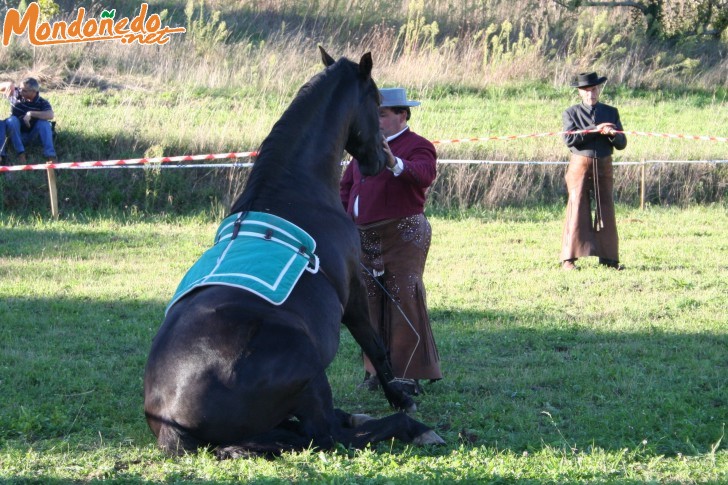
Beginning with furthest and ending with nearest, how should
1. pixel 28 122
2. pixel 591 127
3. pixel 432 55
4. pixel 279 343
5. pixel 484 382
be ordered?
pixel 432 55
pixel 28 122
pixel 591 127
pixel 484 382
pixel 279 343

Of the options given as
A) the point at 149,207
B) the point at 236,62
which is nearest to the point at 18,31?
the point at 236,62

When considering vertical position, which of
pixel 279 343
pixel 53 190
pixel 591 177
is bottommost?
pixel 53 190

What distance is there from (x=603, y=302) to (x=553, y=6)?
18.0m

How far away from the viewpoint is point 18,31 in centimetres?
1938

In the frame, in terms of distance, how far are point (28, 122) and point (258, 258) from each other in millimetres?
10285

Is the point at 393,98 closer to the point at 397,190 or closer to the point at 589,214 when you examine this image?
the point at 397,190

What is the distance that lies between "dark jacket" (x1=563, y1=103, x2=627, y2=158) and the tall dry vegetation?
348 cm

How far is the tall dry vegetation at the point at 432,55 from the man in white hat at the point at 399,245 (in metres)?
8.07

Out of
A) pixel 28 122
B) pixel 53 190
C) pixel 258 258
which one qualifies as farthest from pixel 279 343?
pixel 28 122

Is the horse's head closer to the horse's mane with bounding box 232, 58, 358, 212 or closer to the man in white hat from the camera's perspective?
the horse's mane with bounding box 232, 58, 358, 212

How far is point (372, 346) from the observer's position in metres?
6.10

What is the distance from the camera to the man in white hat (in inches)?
255

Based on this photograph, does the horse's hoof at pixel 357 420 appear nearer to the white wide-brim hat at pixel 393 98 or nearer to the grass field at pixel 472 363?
the grass field at pixel 472 363

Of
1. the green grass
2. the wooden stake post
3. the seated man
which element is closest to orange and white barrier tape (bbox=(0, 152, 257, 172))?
the wooden stake post
